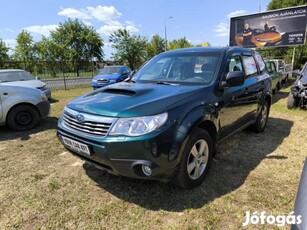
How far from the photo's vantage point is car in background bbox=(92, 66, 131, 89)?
533 inches

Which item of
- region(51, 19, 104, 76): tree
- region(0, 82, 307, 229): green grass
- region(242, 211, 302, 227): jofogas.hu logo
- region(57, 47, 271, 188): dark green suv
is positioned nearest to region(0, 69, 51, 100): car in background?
region(0, 82, 307, 229): green grass

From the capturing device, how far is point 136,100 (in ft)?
8.67

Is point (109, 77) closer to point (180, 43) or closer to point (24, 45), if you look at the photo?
point (24, 45)

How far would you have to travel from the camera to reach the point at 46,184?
10.5 ft

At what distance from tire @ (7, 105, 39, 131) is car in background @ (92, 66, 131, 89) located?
25.7 feet

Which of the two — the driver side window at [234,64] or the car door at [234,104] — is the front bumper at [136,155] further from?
the driver side window at [234,64]

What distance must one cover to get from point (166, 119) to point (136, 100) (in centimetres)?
46

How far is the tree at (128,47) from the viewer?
99.1 feet

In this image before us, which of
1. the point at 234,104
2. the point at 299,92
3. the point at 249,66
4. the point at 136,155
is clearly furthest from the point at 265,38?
the point at 136,155

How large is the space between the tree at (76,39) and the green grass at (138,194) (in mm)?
37823

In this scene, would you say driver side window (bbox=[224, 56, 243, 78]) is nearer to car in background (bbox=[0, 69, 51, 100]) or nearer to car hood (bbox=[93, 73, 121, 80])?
car in background (bbox=[0, 69, 51, 100])

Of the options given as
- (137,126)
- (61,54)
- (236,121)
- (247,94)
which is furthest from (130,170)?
(61,54)

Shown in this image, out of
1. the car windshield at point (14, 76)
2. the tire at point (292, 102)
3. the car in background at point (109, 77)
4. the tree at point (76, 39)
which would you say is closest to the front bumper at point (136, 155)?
the tire at point (292, 102)

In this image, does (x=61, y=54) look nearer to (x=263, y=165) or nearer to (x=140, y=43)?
(x=140, y=43)
